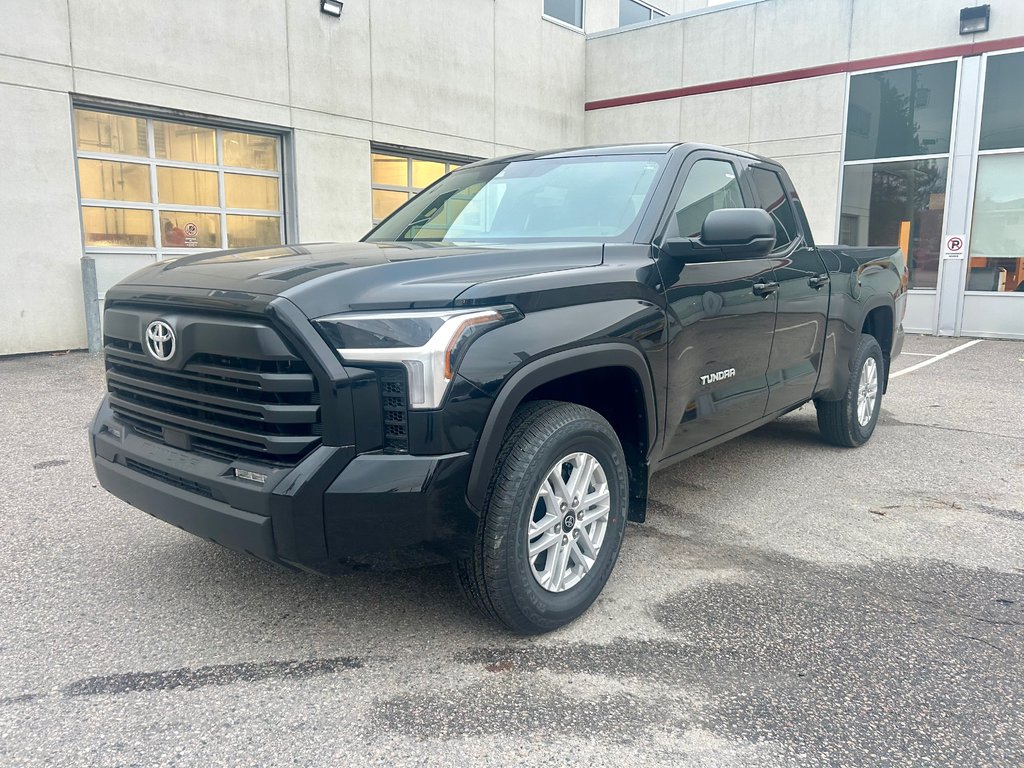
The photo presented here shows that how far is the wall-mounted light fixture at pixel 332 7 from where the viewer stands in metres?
11.4

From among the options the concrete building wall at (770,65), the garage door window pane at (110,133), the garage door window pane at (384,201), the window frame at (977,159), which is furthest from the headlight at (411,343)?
the concrete building wall at (770,65)

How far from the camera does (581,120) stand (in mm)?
16781

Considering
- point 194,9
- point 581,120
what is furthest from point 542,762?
point 581,120

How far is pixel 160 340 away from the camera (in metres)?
2.68

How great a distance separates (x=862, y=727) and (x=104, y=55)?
10490mm

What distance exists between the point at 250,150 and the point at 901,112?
10507 millimetres

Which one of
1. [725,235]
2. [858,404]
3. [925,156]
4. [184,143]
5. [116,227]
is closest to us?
[725,235]

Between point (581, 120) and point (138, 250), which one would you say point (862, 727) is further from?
point (581, 120)

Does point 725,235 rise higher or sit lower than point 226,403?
higher

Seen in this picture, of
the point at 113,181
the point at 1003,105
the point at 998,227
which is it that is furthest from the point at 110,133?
the point at 998,227

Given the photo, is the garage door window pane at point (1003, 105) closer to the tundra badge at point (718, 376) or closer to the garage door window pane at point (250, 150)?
the garage door window pane at point (250, 150)

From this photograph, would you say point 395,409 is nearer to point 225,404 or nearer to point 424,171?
point 225,404

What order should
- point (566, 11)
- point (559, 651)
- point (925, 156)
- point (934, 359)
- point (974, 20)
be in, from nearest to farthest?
point (559, 651)
point (934, 359)
point (974, 20)
point (925, 156)
point (566, 11)

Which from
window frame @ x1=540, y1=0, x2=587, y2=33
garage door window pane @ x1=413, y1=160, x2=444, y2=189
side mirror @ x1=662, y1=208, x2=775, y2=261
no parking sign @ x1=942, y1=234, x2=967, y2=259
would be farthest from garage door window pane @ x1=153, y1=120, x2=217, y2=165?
no parking sign @ x1=942, y1=234, x2=967, y2=259
